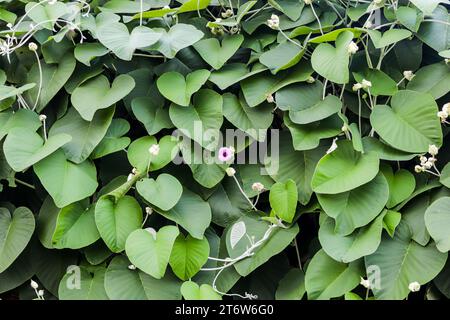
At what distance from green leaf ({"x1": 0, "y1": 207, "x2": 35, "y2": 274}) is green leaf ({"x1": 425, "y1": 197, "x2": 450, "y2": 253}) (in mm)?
867

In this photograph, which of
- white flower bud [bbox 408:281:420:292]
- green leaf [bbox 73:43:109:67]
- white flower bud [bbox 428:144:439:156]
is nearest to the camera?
white flower bud [bbox 408:281:420:292]

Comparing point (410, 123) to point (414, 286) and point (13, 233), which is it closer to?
point (414, 286)

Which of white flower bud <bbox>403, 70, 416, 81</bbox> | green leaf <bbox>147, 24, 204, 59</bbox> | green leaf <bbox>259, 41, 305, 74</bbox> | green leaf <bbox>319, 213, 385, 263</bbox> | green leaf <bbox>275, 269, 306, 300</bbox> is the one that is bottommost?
green leaf <bbox>275, 269, 306, 300</bbox>

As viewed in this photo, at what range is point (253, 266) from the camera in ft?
3.97

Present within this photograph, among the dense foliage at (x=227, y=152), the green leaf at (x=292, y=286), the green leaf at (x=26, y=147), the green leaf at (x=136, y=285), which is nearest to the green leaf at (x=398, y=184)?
the dense foliage at (x=227, y=152)

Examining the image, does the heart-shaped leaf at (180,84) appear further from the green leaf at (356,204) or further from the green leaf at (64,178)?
the green leaf at (356,204)

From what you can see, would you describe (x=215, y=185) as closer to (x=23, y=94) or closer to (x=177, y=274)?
(x=177, y=274)

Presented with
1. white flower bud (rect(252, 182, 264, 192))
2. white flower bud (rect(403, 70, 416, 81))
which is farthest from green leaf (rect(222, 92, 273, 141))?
white flower bud (rect(403, 70, 416, 81))

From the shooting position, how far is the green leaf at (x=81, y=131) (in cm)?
130

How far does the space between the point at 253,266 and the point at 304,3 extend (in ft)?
2.28

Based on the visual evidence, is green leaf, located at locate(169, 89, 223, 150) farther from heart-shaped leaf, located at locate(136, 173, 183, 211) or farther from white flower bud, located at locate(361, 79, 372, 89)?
white flower bud, located at locate(361, 79, 372, 89)

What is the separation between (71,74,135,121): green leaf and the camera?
1299 millimetres

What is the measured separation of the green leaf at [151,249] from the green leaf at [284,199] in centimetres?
22

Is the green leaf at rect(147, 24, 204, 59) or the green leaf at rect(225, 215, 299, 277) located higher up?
the green leaf at rect(147, 24, 204, 59)
